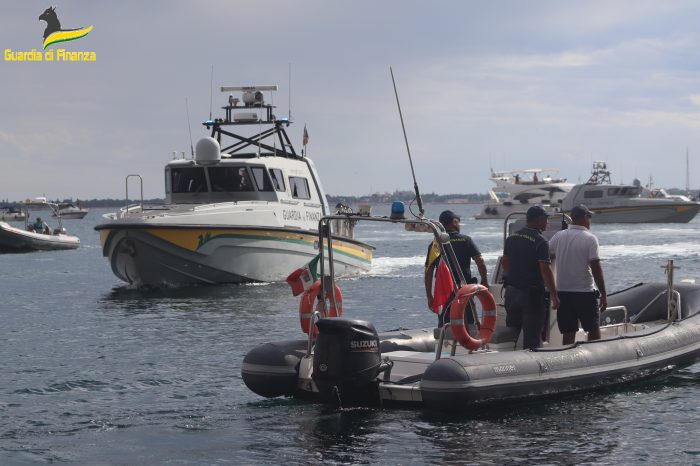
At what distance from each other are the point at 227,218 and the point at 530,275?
13.1 m

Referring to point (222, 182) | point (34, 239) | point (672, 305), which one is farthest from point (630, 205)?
point (672, 305)

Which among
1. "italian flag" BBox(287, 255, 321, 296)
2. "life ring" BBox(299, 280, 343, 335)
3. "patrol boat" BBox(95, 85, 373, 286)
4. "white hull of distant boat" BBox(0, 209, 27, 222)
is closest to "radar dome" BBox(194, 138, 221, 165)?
"patrol boat" BBox(95, 85, 373, 286)

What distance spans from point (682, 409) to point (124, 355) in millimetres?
7856

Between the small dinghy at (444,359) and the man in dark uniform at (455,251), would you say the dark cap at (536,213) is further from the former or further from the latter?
the small dinghy at (444,359)

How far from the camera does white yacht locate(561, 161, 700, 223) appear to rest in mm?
73250

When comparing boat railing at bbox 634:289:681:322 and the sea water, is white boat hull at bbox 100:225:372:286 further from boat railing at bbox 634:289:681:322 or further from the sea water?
boat railing at bbox 634:289:681:322

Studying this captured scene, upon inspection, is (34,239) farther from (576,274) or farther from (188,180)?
(576,274)

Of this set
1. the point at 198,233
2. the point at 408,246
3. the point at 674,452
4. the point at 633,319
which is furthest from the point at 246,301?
the point at 408,246

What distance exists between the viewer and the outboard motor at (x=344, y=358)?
30.1ft

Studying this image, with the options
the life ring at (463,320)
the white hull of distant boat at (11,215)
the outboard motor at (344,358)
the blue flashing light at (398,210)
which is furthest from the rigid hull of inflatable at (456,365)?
the white hull of distant boat at (11,215)

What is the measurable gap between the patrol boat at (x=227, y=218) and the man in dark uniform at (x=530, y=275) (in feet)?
37.9

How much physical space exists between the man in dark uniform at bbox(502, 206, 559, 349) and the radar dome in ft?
45.5

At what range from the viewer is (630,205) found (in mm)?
73188

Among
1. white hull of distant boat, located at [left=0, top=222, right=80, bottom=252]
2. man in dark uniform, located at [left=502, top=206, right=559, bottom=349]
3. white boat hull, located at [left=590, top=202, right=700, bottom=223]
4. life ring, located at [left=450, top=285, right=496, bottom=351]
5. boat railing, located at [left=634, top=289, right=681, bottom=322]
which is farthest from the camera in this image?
white boat hull, located at [left=590, top=202, right=700, bottom=223]
